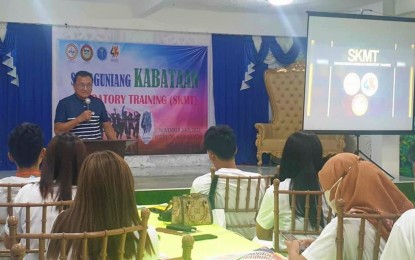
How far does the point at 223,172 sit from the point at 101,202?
1459mm

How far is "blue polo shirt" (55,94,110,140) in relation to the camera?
4422 mm

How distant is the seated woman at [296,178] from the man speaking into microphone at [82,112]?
2.13 m

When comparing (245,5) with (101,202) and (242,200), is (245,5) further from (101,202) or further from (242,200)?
(101,202)

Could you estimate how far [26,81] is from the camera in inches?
300

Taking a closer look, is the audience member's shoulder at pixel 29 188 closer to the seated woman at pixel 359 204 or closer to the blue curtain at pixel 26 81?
the seated woman at pixel 359 204

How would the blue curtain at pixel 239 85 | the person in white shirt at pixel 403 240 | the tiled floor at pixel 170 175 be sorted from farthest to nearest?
the blue curtain at pixel 239 85, the tiled floor at pixel 170 175, the person in white shirt at pixel 403 240

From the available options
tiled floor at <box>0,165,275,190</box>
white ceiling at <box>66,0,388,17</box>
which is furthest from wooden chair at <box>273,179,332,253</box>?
white ceiling at <box>66,0,388,17</box>

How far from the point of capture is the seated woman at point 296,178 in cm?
250

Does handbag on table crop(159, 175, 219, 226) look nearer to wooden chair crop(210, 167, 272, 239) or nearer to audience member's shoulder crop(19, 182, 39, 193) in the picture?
wooden chair crop(210, 167, 272, 239)

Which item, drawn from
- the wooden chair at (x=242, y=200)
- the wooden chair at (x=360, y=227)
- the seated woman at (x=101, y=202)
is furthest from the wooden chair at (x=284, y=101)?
the seated woman at (x=101, y=202)

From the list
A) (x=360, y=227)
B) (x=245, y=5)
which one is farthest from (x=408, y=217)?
(x=245, y=5)

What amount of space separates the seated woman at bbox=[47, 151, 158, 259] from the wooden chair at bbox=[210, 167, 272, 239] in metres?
1.30

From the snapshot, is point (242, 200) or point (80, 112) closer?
point (242, 200)

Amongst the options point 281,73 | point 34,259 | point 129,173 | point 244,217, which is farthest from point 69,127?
point 281,73
